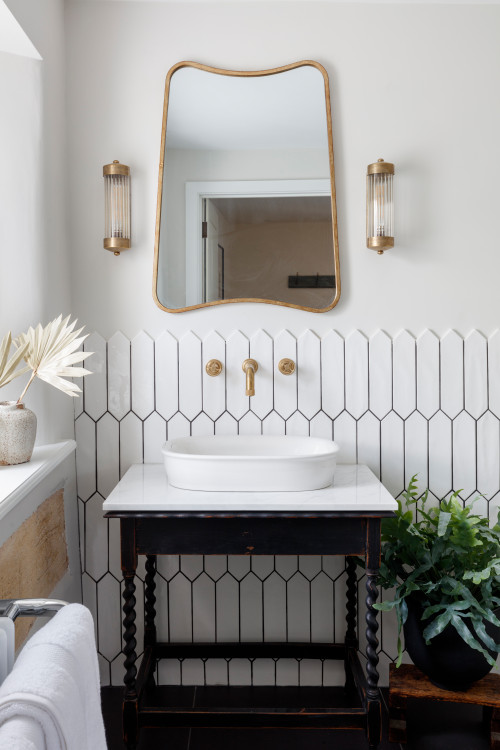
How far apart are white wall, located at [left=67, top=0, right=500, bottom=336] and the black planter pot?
3.26 feet

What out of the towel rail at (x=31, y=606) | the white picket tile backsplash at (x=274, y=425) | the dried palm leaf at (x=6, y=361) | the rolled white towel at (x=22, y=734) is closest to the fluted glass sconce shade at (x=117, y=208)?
the white picket tile backsplash at (x=274, y=425)

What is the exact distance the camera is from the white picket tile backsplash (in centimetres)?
215

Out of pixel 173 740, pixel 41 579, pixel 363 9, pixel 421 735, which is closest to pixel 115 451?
pixel 41 579

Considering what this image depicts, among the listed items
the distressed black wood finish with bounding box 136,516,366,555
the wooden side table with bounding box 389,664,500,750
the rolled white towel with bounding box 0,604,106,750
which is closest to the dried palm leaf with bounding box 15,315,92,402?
the distressed black wood finish with bounding box 136,516,366,555

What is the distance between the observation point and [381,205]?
6.75 ft

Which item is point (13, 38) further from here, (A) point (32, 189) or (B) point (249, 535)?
(B) point (249, 535)

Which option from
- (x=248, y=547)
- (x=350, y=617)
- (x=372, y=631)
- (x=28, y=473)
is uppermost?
(x=28, y=473)

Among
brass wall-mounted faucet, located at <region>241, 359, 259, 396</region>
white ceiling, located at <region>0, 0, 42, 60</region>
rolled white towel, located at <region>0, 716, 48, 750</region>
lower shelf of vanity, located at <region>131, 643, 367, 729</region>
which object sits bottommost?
lower shelf of vanity, located at <region>131, 643, 367, 729</region>

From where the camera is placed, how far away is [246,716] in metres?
1.76

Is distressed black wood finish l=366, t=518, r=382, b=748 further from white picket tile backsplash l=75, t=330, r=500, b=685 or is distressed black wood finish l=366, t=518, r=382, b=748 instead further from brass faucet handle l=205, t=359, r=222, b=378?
brass faucet handle l=205, t=359, r=222, b=378

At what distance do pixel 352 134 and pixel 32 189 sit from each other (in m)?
1.11

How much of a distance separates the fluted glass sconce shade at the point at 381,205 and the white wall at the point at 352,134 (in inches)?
2.8

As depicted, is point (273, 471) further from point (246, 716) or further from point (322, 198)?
point (322, 198)

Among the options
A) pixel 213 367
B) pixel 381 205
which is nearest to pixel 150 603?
pixel 213 367
